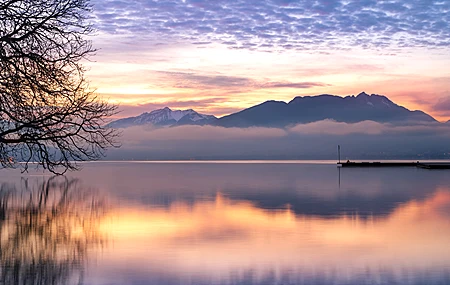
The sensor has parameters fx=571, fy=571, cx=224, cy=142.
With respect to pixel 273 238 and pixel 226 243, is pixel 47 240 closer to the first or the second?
pixel 226 243

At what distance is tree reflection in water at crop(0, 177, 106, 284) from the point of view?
14750 mm

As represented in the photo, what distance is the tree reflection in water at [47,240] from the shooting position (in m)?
14.8

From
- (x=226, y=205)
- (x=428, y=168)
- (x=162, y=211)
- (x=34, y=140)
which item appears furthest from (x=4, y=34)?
(x=428, y=168)

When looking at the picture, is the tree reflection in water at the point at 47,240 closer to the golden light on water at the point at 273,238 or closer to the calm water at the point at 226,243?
the calm water at the point at 226,243

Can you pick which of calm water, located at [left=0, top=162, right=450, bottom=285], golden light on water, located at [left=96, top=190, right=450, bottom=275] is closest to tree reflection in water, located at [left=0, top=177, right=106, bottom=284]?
calm water, located at [left=0, top=162, right=450, bottom=285]

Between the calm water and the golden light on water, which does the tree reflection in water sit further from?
the golden light on water

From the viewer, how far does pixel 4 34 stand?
48.3 ft

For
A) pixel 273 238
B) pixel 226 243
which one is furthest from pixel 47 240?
pixel 273 238

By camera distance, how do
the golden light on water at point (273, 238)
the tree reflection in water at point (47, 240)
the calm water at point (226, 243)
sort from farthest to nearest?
the golden light on water at point (273, 238) → the tree reflection in water at point (47, 240) → the calm water at point (226, 243)

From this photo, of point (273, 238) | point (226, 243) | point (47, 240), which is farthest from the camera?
point (273, 238)

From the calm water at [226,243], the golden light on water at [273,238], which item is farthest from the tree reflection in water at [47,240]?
the golden light on water at [273,238]

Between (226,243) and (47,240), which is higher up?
(47,240)

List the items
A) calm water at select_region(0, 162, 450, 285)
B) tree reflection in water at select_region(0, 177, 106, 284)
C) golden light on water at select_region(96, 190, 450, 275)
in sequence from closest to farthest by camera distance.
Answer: calm water at select_region(0, 162, 450, 285) → tree reflection in water at select_region(0, 177, 106, 284) → golden light on water at select_region(96, 190, 450, 275)

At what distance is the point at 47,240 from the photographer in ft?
69.6
